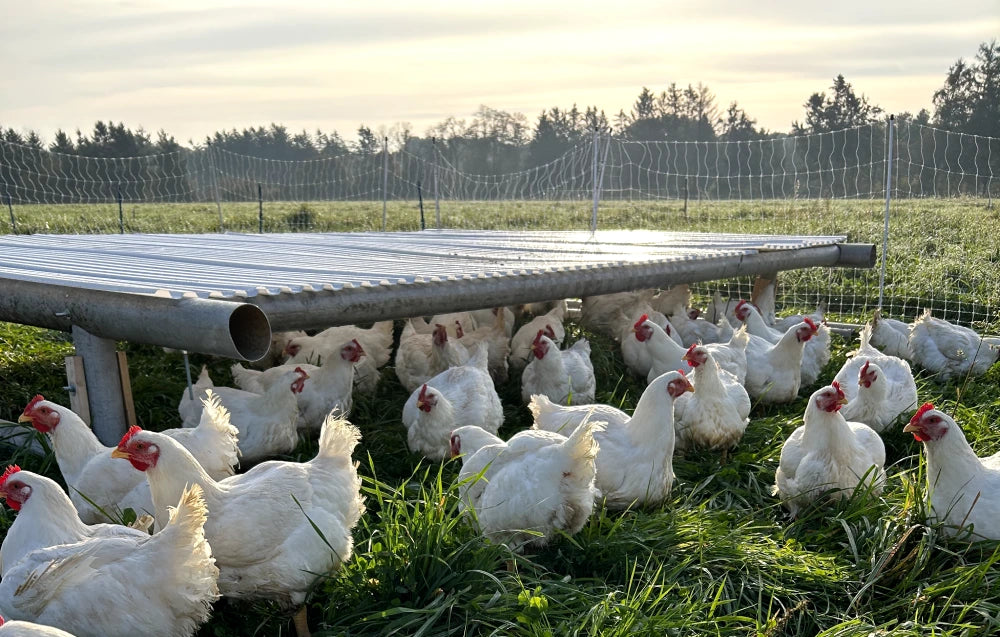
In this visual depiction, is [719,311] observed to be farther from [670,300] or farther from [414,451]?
[414,451]

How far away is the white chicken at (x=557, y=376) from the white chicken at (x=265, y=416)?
5.29 feet

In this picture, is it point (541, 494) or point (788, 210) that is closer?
point (541, 494)

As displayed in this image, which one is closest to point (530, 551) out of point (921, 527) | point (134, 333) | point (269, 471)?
point (269, 471)

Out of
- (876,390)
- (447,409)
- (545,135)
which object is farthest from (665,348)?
(545,135)

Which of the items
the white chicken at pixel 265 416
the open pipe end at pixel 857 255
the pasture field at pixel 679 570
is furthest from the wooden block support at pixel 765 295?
the white chicken at pixel 265 416

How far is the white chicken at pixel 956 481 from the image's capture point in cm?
324

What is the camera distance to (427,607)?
2.71 m

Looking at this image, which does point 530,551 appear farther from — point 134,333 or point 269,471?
point 134,333

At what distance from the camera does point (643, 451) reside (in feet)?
12.3

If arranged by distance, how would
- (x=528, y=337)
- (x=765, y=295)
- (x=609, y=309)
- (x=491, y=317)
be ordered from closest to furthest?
(x=528, y=337) → (x=491, y=317) → (x=609, y=309) → (x=765, y=295)

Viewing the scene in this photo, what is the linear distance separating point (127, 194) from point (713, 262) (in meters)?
23.4

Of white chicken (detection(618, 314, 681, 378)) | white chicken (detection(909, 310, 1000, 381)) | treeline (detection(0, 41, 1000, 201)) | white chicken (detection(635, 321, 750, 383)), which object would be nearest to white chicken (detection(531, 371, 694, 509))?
white chicken (detection(635, 321, 750, 383))

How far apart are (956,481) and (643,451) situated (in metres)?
1.32

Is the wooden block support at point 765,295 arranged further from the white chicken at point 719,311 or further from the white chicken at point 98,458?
the white chicken at point 98,458
